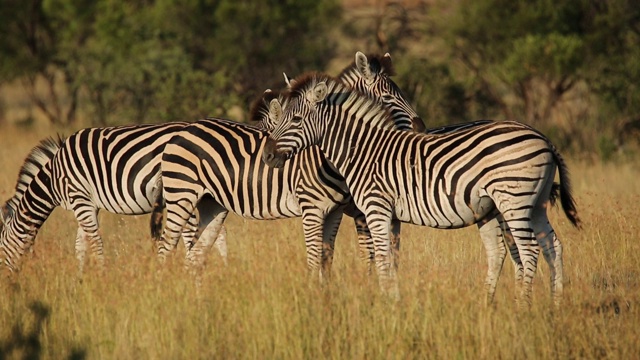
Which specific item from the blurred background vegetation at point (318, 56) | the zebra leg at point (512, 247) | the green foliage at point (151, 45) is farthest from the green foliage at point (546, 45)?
the zebra leg at point (512, 247)

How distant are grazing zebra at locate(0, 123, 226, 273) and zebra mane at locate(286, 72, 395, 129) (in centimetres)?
187

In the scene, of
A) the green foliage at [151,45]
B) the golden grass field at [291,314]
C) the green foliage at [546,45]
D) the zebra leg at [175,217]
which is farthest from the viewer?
the green foliage at [151,45]

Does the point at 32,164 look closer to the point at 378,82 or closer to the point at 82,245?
the point at 82,245

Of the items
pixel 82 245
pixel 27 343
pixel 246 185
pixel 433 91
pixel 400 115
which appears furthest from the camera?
pixel 433 91

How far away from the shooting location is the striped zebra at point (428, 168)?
7.40m

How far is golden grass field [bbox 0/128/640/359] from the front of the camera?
6.40 m

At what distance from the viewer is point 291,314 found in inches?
271

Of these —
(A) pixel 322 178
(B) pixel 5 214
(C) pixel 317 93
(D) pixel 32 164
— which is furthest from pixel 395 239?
(B) pixel 5 214

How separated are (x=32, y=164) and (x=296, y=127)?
3644 millimetres

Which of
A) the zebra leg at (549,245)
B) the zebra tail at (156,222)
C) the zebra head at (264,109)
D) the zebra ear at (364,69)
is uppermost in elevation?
the zebra ear at (364,69)

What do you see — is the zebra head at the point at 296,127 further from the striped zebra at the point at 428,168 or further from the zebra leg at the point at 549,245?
the zebra leg at the point at 549,245

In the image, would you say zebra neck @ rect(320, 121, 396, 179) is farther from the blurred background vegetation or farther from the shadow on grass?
the blurred background vegetation

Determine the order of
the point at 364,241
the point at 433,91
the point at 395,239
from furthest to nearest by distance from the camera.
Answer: the point at 433,91, the point at 364,241, the point at 395,239

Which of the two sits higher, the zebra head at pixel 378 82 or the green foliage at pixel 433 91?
the green foliage at pixel 433 91
